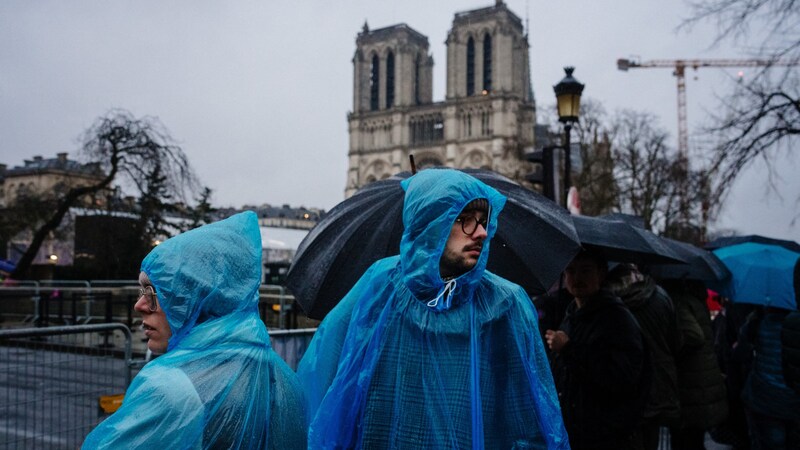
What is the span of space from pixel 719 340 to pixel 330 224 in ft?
20.2

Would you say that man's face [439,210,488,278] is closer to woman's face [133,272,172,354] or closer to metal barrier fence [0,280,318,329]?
woman's face [133,272,172,354]

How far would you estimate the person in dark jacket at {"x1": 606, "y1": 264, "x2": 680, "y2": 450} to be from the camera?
183 inches

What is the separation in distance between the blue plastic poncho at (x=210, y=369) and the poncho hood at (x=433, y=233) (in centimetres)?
53

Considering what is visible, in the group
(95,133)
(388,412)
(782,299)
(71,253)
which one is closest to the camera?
(388,412)

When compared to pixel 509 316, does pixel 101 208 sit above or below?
above

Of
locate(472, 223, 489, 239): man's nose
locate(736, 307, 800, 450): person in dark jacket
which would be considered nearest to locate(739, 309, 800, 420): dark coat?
locate(736, 307, 800, 450): person in dark jacket

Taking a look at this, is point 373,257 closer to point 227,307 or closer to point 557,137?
point 227,307

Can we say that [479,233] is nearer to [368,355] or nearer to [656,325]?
[368,355]

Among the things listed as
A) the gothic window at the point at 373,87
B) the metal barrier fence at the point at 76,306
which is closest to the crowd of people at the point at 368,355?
the metal barrier fence at the point at 76,306

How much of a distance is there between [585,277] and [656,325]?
1125 mm

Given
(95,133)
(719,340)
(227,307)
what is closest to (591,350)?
(227,307)

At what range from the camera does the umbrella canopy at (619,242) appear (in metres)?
4.20

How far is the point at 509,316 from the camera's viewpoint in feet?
7.87

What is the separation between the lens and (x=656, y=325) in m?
4.76
